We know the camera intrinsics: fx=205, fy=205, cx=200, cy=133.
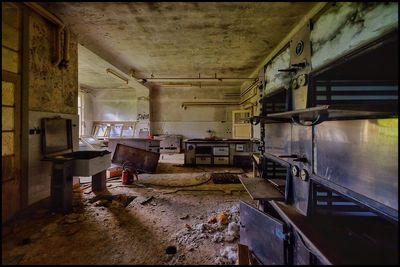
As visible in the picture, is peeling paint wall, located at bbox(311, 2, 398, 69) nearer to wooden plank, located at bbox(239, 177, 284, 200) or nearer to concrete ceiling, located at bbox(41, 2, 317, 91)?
concrete ceiling, located at bbox(41, 2, 317, 91)

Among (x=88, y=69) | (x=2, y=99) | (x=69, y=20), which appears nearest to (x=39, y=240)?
(x=2, y=99)

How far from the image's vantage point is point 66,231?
2375 millimetres

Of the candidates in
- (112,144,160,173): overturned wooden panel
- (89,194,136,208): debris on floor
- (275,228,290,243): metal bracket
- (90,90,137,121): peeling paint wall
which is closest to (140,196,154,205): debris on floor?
Answer: (89,194,136,208): debris on floor

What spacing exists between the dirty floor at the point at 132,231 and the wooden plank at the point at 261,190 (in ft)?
1.49

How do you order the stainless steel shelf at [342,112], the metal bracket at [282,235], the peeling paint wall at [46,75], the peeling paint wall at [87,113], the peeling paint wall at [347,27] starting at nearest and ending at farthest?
the stainless steel shelf at [342,112], the peeling paint wall at [347,27], the metal bracket at [282,235], the peeling paint wall at [46,75], the peeling paint wall at [87,113]

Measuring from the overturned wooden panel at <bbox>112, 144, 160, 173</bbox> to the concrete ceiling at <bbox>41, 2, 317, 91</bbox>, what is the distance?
2239mm

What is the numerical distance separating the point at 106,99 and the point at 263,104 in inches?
327

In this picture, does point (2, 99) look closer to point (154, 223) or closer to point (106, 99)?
point (154, 223)

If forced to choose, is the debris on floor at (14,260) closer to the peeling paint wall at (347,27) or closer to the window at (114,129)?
the peeling paint wall at (347,27)

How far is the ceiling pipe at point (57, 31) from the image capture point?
8.97 feet

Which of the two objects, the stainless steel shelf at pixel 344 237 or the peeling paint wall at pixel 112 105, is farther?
the peeling paint wall at pixel 112 105

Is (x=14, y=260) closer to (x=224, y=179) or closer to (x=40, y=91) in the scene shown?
(x=40, y=91)

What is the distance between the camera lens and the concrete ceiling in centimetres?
282

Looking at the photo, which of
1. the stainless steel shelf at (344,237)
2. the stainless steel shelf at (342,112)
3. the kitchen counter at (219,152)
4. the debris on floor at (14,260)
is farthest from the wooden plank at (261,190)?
the kitchen counter at (219,152)
